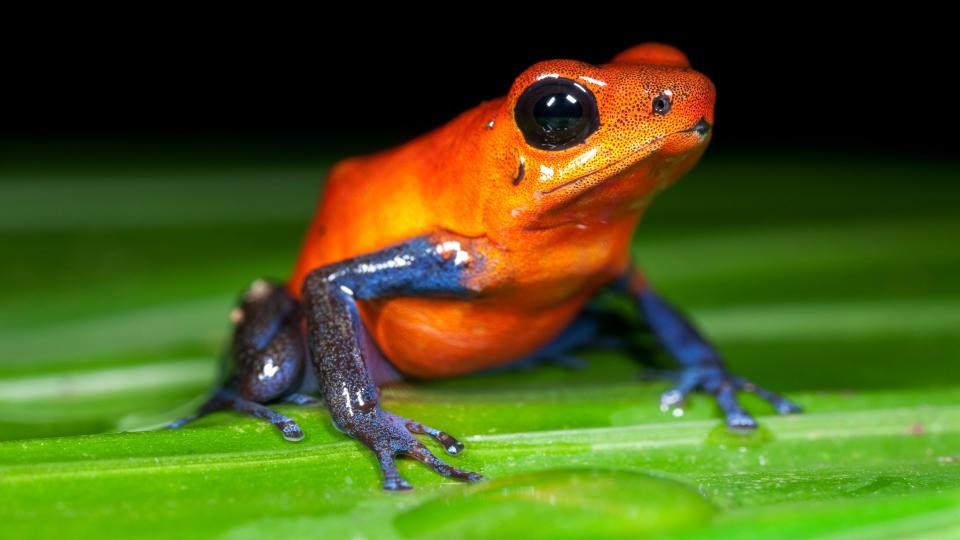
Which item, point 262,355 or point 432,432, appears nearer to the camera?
point 432,432

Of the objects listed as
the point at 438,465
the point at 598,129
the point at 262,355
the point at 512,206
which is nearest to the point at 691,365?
the point at 512,206

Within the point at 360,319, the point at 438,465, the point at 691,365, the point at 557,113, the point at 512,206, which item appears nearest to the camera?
the point at 438,465

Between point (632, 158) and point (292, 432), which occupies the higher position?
point (632, 158)

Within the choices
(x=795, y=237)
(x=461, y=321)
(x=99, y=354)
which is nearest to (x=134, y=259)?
(x=99, y=354)

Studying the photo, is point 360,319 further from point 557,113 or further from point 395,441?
point 557,113

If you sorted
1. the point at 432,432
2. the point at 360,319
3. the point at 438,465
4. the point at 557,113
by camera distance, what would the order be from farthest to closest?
1. the point at 360,319
2. the point at 557,113
3. the point at 432,432
4. the point at 438,465

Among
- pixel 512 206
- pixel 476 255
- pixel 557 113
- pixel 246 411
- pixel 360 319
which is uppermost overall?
pixel 557 113

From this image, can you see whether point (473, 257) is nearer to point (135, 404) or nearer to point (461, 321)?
point (461, 321)

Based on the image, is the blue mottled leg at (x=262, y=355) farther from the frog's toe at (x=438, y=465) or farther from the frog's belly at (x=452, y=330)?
the frog's toe at (x=438, y=465)
